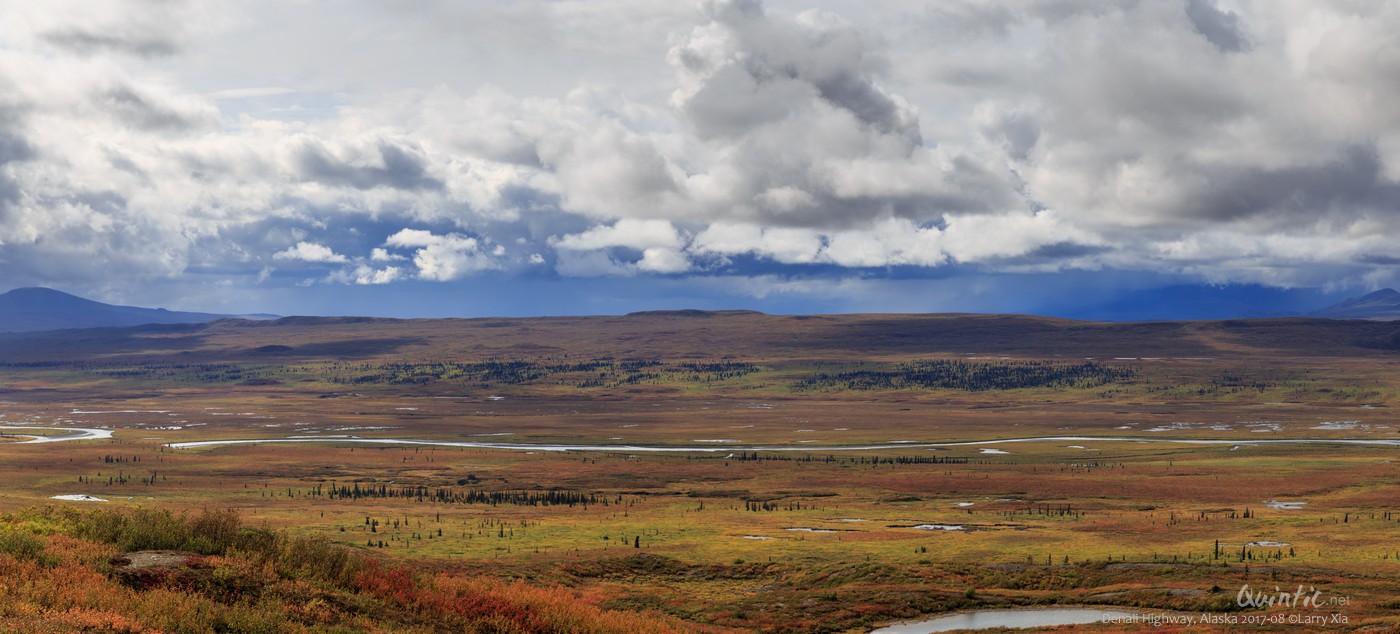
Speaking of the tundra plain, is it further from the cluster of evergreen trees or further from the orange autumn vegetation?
the cluster of evergreen trees

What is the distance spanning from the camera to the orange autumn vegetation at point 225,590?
70.9 ft

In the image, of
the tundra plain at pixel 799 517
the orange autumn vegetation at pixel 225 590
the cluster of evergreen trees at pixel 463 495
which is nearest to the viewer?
the orange autumn vegetation at pixel 225 590

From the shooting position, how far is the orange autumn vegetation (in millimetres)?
21609

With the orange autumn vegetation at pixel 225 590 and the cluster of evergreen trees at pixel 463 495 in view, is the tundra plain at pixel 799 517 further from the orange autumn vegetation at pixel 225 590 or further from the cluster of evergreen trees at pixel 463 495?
the cluster of evergreen trees at pixel 463 495

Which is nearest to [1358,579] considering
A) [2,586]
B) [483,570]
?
[483,570]

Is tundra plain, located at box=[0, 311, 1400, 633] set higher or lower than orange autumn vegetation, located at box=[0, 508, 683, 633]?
lower

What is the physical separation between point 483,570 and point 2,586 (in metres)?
38.5

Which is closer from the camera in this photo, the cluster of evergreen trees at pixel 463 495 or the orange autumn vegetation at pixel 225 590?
the orange autumn vegetation at pixel 225 590

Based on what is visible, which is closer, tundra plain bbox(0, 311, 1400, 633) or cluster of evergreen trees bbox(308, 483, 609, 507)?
tundra plain bbox(0, 311, 1400, 633)

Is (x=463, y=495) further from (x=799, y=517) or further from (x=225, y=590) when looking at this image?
(x=225, y=590)

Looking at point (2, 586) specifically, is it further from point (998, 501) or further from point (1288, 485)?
point (1288, 485)

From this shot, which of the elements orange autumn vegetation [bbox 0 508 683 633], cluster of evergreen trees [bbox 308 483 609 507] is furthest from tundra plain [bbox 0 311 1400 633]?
cluster of evergreen trees [bbox 308 483 609 507]

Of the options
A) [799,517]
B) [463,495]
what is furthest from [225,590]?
[463,495]

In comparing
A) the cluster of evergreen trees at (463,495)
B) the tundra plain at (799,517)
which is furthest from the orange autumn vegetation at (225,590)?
the cluster of evergreen trees at (463,495)
